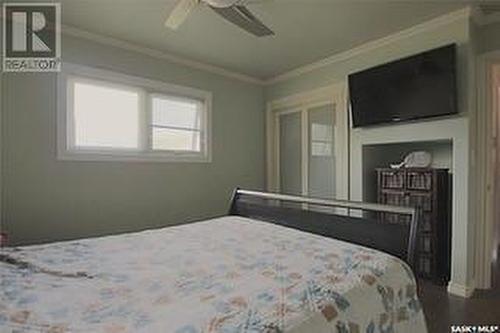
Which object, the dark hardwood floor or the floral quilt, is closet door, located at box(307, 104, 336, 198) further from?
the floral quilt

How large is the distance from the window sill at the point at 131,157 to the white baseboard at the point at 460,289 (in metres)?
2.71

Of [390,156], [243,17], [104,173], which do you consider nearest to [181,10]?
[243,17]

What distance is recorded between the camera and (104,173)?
3135mm

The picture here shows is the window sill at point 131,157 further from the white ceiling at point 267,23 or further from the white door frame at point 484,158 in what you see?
the white door frame at point 484,158

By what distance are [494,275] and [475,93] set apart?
173 centimetres

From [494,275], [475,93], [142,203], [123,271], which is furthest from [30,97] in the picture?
[494,275]

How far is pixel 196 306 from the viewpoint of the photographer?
94 centimetres

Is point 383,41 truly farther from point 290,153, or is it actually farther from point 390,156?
point 290,153

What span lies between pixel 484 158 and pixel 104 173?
3388 mm

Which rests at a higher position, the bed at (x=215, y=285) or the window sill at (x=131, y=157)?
the window sill at (x=131, y=157)

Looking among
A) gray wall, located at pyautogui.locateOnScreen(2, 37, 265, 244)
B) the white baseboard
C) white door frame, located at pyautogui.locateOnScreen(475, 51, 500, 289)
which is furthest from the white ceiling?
the white baseboard

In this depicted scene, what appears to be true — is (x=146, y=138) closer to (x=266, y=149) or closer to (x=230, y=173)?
(x=230, y=173)

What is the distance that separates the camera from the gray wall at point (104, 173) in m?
2.69

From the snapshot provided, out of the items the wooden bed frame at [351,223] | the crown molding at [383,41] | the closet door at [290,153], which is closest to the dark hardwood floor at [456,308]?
the wooden bed frame at [351,223]
